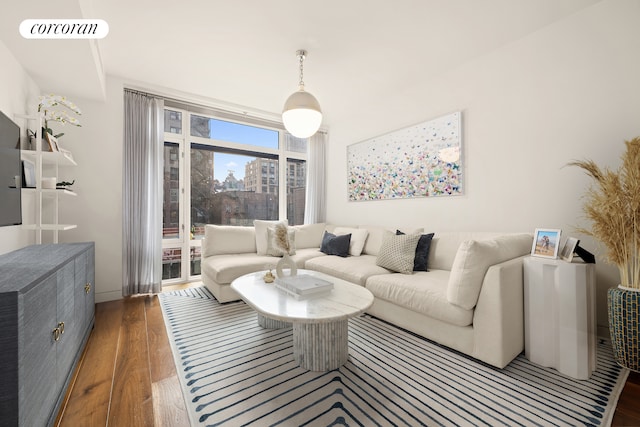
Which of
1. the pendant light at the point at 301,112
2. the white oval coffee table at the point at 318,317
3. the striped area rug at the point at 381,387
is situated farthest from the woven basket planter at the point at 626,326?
the pendant light at the point at 301,112

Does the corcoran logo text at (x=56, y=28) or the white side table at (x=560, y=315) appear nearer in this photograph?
the white side table at (x=560, y=315)

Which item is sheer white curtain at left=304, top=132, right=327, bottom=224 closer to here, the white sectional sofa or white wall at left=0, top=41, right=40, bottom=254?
the white sectional sofa

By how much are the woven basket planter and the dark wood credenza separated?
9.69 feet

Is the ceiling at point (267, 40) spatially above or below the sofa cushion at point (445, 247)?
above

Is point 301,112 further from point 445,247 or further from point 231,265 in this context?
point 445,247

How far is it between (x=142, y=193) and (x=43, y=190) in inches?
40.7

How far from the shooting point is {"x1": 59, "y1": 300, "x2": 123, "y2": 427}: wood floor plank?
1.37 m

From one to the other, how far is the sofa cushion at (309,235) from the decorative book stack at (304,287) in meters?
1.94

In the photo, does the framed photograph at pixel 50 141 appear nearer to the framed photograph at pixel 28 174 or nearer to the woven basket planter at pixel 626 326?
the framed photograph at pixel 28 174

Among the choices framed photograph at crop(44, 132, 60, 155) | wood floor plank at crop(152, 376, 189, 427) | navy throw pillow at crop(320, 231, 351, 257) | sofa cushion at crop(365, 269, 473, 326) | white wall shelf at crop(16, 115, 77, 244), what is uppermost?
framed photograph at crop(44, 132, 60, 155)

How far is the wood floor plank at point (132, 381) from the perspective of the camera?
1.36m

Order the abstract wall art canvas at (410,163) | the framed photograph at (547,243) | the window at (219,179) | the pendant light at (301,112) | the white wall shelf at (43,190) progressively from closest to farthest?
the framed photograph at (547,243)
the white wall shelf at (43,190)
the pendant light at (301,112)
the abstract wall art canvas at (410,163)
the window at (219,179)

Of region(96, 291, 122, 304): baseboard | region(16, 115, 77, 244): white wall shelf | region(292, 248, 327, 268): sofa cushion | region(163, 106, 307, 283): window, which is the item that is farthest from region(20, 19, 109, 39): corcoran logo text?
region(292, 248, 327, 268): sofa cushion

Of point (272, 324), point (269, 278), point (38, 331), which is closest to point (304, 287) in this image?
point (269, 278)
